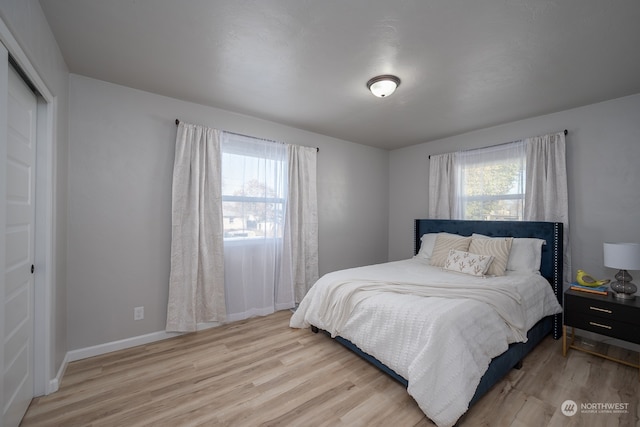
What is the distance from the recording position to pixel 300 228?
364cm

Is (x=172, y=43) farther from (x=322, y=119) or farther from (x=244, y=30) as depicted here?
(x=322, y=119)

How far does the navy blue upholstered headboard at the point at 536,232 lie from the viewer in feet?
9.21

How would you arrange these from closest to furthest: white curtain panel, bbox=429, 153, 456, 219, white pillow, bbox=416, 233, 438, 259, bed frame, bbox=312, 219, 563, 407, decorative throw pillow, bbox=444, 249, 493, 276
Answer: bed frame, bbox=312, 219, 563, 407
decorative throw pillow, bbox=444, 249, 493, 276
white pillow, bbox=416, 233, 438, 259
white curtain panel, bbox=429, 153, 456, 219

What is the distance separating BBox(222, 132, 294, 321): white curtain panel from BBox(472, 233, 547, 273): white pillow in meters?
2.71

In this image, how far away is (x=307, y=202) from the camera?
3688 mm

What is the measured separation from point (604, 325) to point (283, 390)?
9.03ft

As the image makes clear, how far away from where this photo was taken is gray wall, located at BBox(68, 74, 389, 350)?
2.28 m

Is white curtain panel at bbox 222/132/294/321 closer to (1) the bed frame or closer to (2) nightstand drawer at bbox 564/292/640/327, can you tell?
(1) the bed frame

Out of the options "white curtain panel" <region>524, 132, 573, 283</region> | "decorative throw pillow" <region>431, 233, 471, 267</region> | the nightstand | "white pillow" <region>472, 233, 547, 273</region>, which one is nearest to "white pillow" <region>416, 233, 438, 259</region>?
"decorative throw pillow" <region>431, 233, 471, 267</region>

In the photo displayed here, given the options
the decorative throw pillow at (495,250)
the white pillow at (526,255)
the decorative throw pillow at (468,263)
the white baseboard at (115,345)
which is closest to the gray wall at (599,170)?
the white pillow at (526,255)

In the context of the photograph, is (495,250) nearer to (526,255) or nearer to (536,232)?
(526,255)

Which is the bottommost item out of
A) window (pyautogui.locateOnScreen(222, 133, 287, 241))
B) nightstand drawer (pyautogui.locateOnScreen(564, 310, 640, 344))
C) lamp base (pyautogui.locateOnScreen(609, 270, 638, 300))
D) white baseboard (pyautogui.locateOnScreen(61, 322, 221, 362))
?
white baseboard (pyautogui.locateOnScreen(61, 322, 221, 362))

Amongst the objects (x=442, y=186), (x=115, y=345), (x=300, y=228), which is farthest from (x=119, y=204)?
(x=442, y=186)

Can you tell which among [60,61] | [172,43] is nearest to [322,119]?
[172,43]
